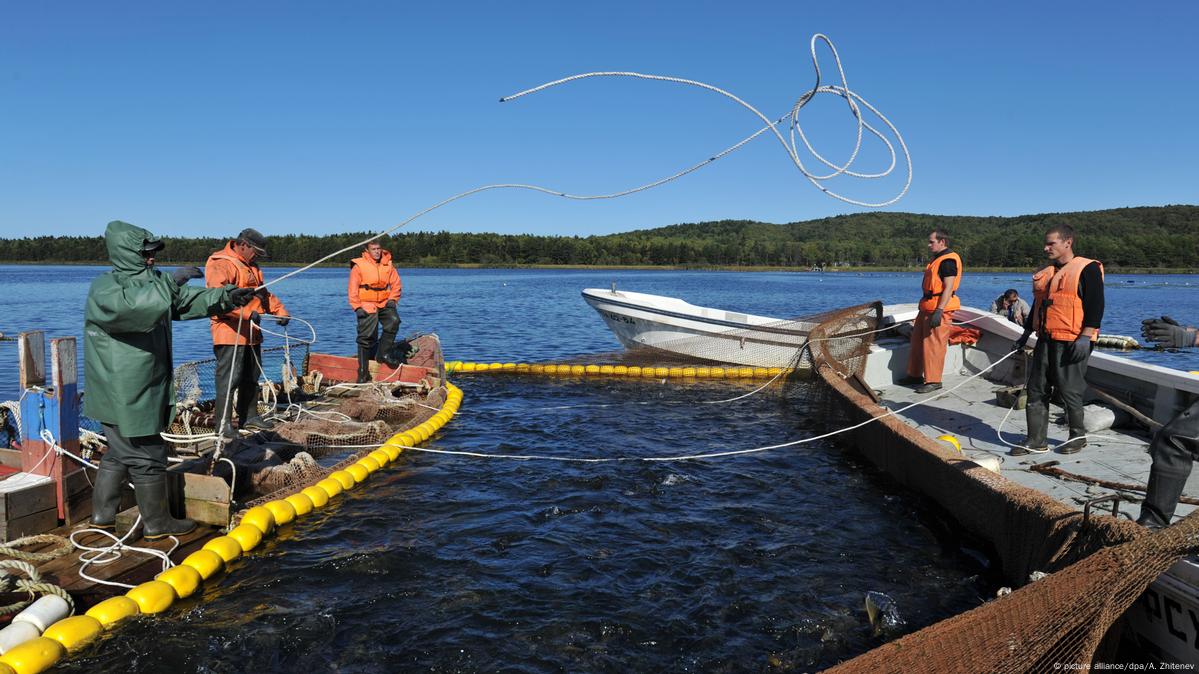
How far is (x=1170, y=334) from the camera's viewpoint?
5.09 m

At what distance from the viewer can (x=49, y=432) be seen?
16.3 ft

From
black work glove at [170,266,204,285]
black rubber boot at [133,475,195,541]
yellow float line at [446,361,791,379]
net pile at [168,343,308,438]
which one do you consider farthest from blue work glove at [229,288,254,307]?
yellow float line at [446,361,791,379]

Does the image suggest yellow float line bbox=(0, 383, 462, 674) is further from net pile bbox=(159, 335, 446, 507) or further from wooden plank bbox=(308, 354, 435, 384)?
wooden plank bbox=(308, 354, 435, 384)

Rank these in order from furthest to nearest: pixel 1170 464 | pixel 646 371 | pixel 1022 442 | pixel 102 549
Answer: pixel 646 371
pixel 1022 442
pixel 102 549
pixel 1170 464

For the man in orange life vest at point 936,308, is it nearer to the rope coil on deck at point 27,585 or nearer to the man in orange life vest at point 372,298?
the man in orange life vest at point 372,298

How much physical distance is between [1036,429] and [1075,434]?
1.15 feet

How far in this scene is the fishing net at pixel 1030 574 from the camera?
9.50 ft

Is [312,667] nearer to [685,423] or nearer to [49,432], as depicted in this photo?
[49,432]

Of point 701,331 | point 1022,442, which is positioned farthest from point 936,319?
point 701,331

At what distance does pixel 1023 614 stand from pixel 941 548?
9.38ft

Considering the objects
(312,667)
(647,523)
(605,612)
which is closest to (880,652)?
(605,612)

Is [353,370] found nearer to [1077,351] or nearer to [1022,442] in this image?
[1022,442]

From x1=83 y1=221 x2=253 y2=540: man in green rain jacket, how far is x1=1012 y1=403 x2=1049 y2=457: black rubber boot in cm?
651

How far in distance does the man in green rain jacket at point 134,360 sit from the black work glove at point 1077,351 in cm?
655
